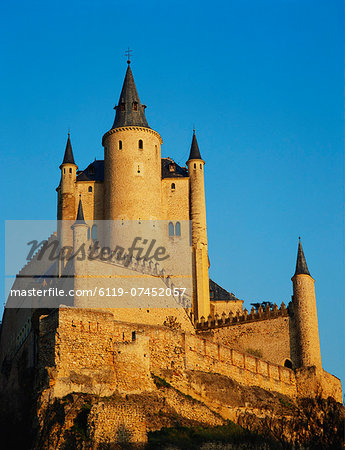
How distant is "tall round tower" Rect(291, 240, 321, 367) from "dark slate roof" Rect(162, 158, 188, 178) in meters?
14.7

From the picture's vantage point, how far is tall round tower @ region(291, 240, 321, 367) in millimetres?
64312

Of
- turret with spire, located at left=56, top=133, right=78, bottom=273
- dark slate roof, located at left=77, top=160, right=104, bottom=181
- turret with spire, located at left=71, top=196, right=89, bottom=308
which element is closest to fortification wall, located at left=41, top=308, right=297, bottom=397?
turret with spire, located at left=71, top=196, right=89, bottom=308

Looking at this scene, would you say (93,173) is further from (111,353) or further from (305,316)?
(111,353)

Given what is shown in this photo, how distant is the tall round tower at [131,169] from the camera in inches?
2884

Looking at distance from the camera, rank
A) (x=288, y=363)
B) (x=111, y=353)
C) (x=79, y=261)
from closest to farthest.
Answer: (x=111, y=353) → (x=79, y=261) → (x=288, y=363)

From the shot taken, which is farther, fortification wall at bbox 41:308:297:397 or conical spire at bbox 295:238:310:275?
conical spire at bbox 295:238:310:275

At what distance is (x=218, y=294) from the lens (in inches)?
3046

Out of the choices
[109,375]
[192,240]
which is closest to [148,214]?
[192,240]

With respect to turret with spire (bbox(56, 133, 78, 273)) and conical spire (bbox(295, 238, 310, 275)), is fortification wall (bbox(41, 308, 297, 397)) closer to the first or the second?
conical spire (bbox(295, 238, 310, 275))

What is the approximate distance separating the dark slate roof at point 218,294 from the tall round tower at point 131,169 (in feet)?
27.4

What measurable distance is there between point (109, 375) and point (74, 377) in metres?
2.03

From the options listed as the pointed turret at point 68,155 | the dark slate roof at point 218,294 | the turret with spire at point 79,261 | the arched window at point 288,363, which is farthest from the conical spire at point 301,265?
the pointed turret at point 68,155

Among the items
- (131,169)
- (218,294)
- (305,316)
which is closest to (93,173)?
(131,169)

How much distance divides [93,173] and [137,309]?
2165 cm
